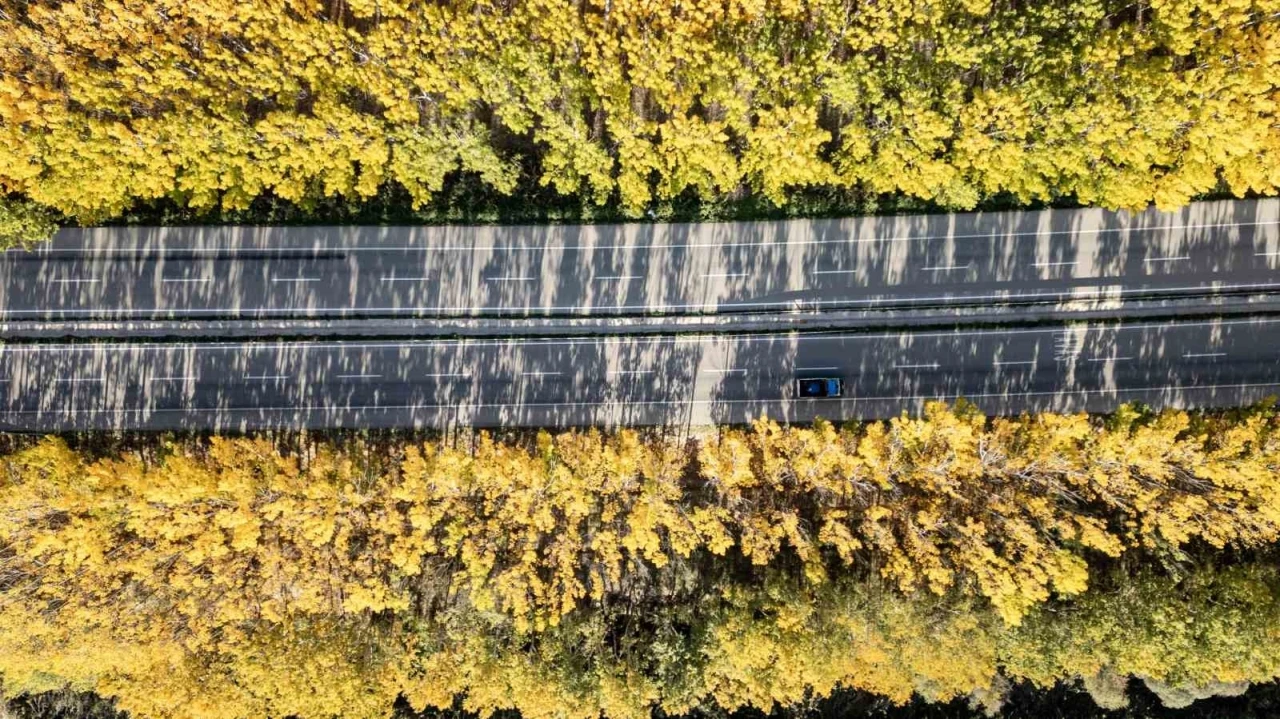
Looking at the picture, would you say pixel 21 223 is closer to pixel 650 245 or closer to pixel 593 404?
pixel 593 404

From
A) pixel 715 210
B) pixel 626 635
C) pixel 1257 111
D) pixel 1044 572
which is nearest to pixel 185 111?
pixel 715 210

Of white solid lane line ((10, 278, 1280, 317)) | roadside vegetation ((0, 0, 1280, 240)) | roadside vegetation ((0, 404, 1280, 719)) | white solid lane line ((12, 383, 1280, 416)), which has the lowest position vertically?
roadside vegetation ((0, 404, 1280, 719))

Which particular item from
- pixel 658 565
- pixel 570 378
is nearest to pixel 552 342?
pixel 570 378

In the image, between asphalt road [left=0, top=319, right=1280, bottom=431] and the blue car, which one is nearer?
the blue car

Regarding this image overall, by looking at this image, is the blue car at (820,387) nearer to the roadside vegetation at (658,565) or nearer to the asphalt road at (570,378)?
the asphalt road at (570,378)

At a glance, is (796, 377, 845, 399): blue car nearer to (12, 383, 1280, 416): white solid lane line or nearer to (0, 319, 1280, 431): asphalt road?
(12, 383, 1280, 416): white solid lane line

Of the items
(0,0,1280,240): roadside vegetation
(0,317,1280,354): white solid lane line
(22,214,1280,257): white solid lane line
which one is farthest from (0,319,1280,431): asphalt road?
(0,0,1280,240): roadside vegetation
